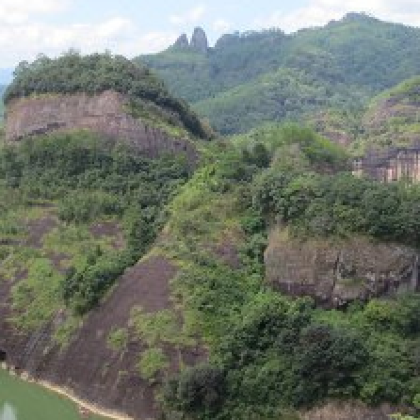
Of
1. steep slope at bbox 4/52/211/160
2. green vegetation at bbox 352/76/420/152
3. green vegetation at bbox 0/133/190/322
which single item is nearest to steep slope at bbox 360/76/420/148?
green vegetation at bbox 352/76/420/152

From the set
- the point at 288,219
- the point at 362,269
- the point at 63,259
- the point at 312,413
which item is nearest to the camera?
Answer: the point at 312,413

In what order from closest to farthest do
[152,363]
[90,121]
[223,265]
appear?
A: [152,363], [223,265], [90,121]

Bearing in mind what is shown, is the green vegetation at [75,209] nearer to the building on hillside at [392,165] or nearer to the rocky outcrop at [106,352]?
the rocky outcrop at [106,352]

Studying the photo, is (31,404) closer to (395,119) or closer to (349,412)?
(349,412)

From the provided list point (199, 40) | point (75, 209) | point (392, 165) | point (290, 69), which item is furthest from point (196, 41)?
point (75, 209)

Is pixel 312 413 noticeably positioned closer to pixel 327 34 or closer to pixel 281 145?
pixel 281 145

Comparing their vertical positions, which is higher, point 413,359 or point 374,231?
point 374,231

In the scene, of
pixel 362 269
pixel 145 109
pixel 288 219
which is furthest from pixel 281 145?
pixel 362 269
